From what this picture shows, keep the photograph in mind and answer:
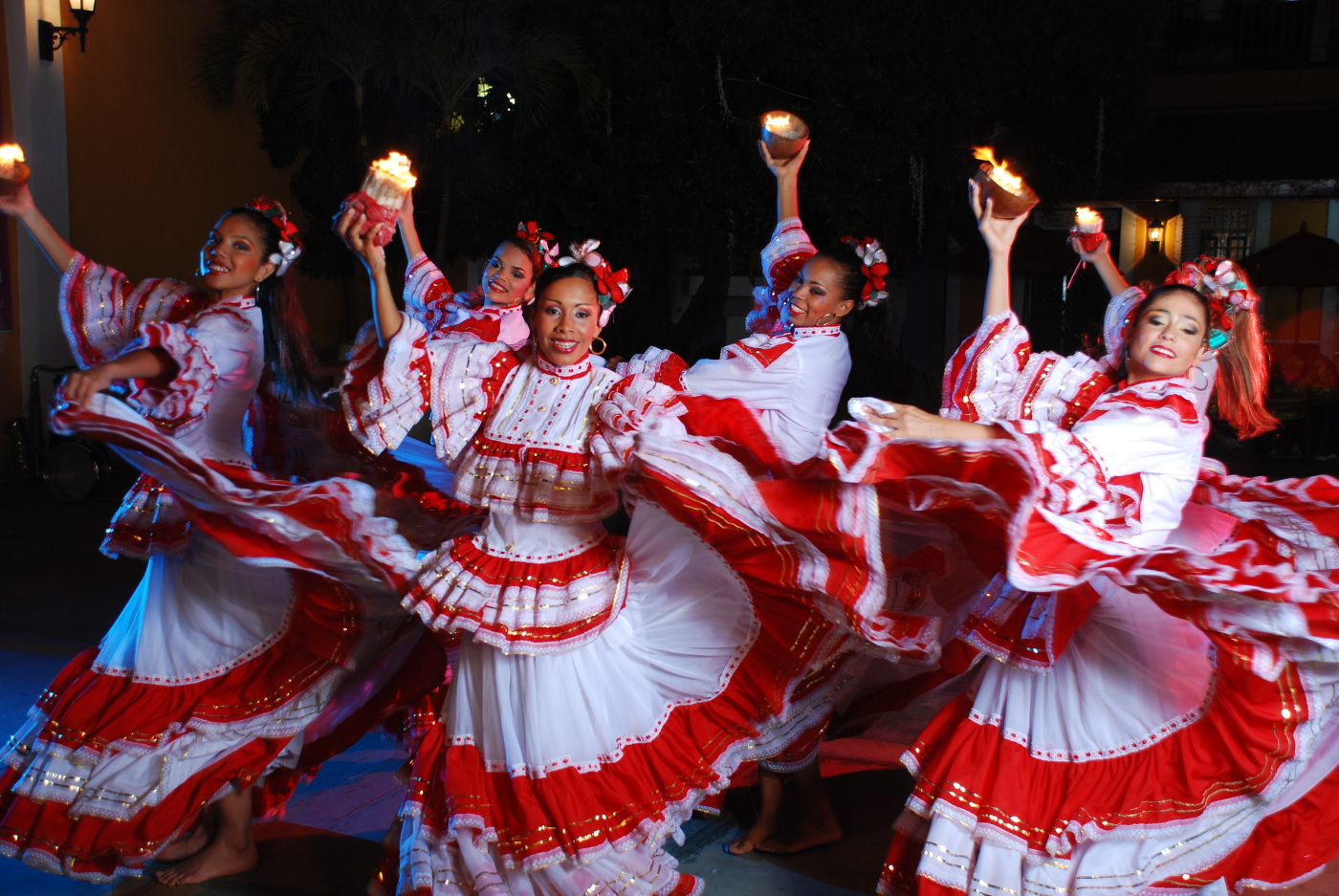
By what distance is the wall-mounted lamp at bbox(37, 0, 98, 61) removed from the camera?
9.83m

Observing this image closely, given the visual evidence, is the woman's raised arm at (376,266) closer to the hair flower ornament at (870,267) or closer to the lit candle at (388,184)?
the lit candle at (388,184)

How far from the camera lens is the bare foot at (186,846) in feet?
10.8

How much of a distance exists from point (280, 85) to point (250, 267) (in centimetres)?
888

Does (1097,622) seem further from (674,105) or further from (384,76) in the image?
(384,76)

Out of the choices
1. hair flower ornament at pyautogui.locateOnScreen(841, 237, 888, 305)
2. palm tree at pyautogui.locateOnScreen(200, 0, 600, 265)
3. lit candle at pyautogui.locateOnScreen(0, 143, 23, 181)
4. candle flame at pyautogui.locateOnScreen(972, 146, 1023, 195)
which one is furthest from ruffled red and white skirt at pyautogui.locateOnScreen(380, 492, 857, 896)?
palm tree at pyautogui.locateOnScreen(200, 0, 600, 265)

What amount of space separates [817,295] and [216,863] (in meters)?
2.58

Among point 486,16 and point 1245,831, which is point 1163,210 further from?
point 1245,831

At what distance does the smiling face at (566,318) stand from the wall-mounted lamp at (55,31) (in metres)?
8.83

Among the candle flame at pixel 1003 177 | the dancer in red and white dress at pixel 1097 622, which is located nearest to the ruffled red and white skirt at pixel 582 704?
the dancer in red and white dress at pixel 1097 622

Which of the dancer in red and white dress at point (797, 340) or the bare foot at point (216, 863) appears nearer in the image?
the bare foot at point (216, 863)

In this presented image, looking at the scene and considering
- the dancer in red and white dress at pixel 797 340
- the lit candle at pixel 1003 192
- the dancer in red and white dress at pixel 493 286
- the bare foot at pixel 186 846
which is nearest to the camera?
the lit candle at pixel 1003 192

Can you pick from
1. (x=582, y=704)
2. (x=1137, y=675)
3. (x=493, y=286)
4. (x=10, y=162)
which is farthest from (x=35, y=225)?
(x=1137, y=675)

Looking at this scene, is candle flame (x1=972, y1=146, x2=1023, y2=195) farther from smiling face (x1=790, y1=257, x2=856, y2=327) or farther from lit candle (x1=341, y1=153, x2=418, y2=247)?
lit candle (x1=341, y1=153, x2=418, y2=247)

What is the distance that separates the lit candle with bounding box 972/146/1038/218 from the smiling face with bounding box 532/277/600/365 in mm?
1084
